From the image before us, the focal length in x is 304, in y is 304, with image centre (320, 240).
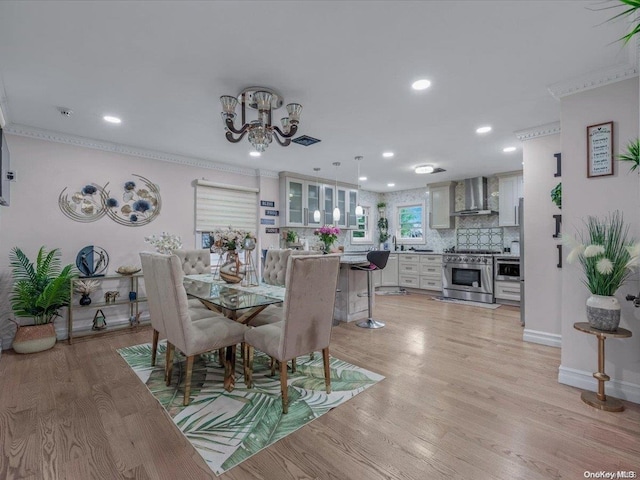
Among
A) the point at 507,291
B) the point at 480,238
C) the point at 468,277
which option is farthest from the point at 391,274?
the point at 507,291

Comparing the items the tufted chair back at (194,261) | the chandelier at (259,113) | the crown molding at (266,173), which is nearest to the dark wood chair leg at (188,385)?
the chandelier at (259,113)

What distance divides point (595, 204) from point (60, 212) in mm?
5475

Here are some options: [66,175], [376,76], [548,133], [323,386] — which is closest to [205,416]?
[323,386]

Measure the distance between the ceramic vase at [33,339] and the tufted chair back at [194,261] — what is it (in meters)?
1.50

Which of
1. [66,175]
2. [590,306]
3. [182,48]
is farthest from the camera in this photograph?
[66,175]

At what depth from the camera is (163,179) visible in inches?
177

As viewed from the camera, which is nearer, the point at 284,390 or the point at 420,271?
the point at 284,390

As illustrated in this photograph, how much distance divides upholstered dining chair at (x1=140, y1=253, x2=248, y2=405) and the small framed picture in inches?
119

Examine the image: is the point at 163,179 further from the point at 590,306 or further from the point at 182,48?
the point at 590,306

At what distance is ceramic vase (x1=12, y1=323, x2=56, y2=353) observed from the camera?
317 cm

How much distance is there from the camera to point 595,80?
2.36 m

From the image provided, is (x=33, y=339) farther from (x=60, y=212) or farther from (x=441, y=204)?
(x=441, y=204)

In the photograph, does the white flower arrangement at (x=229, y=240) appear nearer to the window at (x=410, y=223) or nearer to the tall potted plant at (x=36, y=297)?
the tall potted plant at (x=36, y=297)

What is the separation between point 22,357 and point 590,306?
16.8ft
